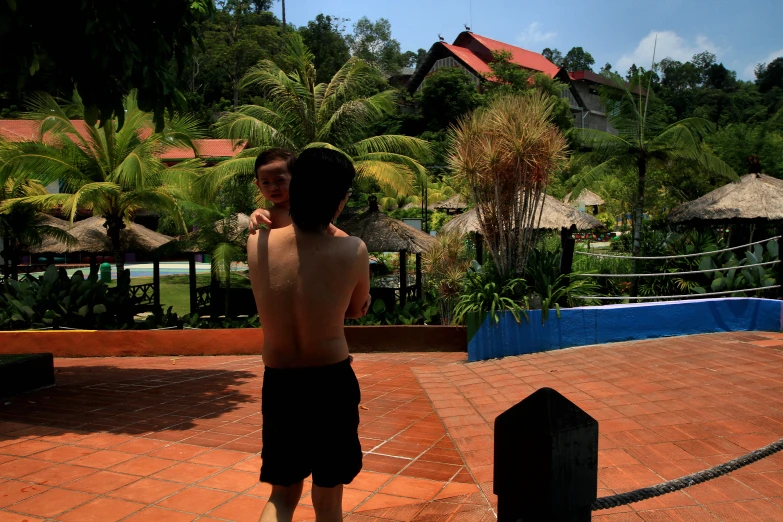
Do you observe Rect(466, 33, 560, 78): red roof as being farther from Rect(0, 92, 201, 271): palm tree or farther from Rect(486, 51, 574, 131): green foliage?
Rect(0, 92, 201, 271): palm tree

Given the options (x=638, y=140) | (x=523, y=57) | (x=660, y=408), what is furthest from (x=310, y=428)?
(x=523, y=57)

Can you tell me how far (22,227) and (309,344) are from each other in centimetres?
1440

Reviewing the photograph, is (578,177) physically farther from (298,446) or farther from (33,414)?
(298,446)

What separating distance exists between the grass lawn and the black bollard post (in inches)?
618

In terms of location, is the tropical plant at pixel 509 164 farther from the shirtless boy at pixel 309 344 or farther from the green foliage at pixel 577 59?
the green foliage at pixel 577 59

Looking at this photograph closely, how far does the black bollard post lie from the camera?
1.69 m

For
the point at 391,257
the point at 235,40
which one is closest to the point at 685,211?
the point at 391,257

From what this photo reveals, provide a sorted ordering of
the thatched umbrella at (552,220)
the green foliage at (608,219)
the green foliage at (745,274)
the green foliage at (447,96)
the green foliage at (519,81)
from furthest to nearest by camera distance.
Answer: the green foliage at (447,96) → the green foliage at (519,81) → the green foliage at (608,219) → the thatched umbrella at (552,220) → the green foliage at (745,274)

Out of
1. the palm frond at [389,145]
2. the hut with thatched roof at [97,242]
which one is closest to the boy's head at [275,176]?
the palm frond at [389,145]

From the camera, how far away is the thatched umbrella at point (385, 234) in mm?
12773

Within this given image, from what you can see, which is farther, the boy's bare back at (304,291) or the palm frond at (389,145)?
the palm frond at (389,145)

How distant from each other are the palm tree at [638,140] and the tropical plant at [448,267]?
4.80m

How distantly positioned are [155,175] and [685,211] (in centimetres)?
1124

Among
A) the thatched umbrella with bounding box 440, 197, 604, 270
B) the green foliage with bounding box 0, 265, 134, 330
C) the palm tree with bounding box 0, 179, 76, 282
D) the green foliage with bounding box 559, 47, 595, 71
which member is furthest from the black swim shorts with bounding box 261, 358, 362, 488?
the green foliage with bounding box 559, 47, 595, 71
